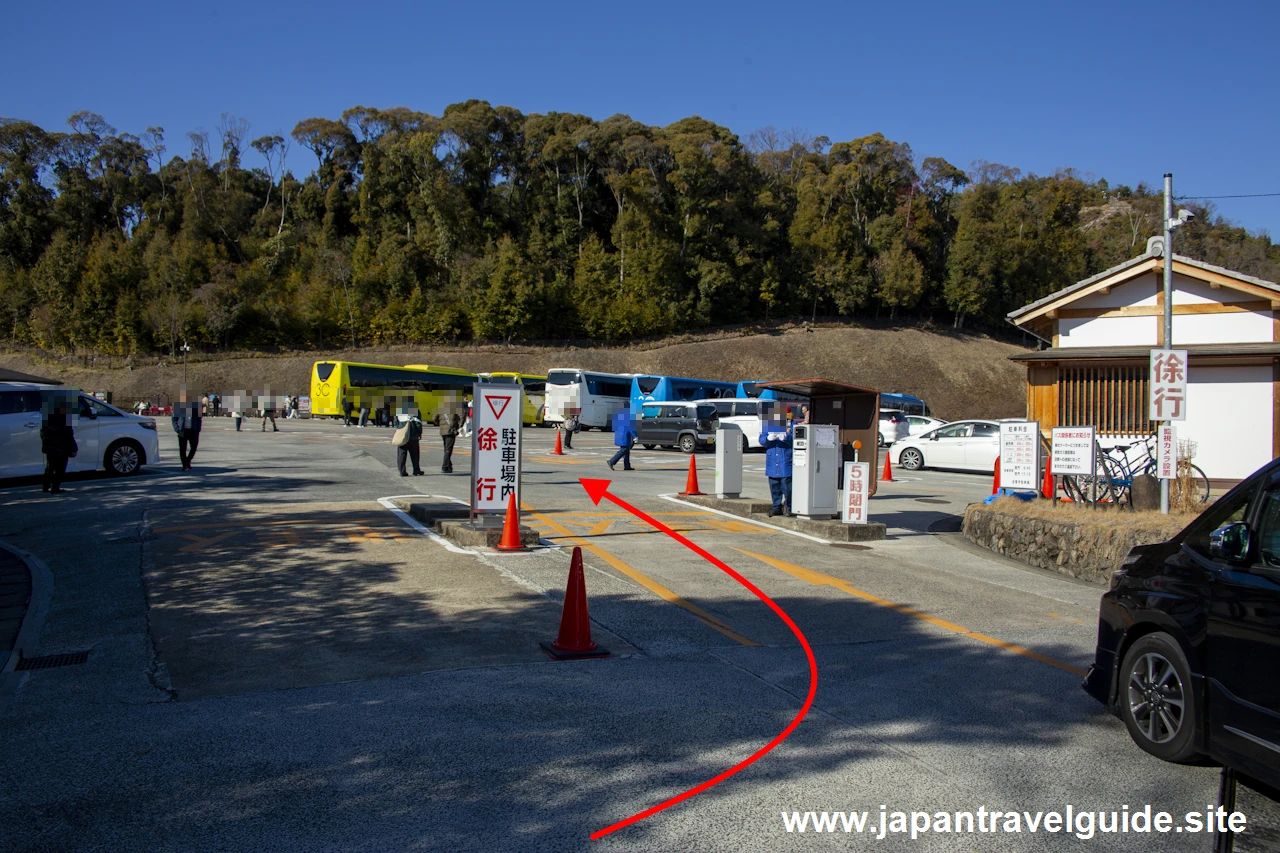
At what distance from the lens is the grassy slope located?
68562 millimetres

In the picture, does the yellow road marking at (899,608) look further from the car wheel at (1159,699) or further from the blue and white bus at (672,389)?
the blue and white bus at (672,389)

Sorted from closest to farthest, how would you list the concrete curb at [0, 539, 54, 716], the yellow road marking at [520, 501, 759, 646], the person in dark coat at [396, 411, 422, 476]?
the concrete curb at [0, 539, 54, 716] < the yellow road marking at [520, 501, 759, 646] < the person in dark coat at [396, 411, 422, 476]

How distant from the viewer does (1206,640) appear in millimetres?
4492

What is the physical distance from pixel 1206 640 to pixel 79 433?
61.5ft

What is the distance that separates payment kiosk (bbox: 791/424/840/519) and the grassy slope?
5619 cm

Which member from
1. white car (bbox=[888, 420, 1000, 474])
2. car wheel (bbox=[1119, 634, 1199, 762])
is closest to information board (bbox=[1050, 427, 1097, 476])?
car wheel (bbox=[1119, 634, 1199, 762])

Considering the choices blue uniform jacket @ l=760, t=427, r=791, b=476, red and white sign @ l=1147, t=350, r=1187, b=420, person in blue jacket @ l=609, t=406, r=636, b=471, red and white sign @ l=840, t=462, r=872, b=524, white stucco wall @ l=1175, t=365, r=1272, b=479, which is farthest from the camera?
person in blue jacket @ l=609, t=406, r=636, b=471

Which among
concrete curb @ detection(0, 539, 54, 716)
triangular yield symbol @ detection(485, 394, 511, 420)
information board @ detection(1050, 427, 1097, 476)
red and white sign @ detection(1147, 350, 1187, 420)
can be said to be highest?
red and white sign @ detection(1147, 350, 1187, 420)

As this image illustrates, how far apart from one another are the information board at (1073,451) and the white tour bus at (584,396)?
33.4m

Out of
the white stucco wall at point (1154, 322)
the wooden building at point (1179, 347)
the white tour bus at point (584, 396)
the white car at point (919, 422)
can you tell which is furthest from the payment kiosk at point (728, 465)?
the white tour bus at point (584, 396)

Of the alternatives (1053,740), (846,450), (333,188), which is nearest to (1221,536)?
(1053,740)

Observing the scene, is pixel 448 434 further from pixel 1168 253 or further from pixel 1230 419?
pixel 1230 419
